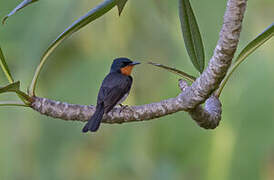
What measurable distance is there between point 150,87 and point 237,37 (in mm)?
2286

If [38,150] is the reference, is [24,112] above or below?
above

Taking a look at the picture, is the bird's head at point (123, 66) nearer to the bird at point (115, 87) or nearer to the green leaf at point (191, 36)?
the bird at point (115, 87)

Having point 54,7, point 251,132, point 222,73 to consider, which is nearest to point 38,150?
point 54,7

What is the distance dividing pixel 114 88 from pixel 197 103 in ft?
4.27

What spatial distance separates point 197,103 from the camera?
1994 mm

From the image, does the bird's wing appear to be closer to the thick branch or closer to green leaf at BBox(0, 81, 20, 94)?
the thick branch

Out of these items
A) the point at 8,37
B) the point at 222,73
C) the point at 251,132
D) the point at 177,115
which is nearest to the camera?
the point at 222,73

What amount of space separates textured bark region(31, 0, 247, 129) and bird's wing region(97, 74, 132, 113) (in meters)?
A: 0.63

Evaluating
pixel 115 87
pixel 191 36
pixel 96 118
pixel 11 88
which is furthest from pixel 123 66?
pixel 11 88

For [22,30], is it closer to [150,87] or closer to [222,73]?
[150,87]

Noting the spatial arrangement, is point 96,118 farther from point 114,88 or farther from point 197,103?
point 114,88

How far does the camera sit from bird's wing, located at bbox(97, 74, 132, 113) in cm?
304

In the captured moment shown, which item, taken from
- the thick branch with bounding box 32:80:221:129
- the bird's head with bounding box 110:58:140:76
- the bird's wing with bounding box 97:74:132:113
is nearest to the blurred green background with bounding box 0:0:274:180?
the bird's head with bounding box 110:58:140:76

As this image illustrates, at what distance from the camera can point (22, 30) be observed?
4.13 m
